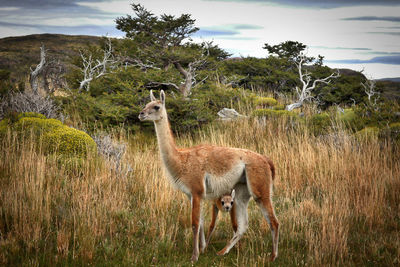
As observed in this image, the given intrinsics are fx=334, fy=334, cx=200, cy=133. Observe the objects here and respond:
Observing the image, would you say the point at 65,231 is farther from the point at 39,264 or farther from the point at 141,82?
the point at 141,82

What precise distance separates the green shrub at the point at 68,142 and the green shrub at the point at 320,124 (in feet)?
26.1

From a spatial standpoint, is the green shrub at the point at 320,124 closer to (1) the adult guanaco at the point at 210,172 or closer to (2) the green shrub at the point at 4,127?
(1) the adult guanaco at the point at 210,172

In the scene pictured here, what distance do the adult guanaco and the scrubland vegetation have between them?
684 millimetres

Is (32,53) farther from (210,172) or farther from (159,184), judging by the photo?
(210,172)

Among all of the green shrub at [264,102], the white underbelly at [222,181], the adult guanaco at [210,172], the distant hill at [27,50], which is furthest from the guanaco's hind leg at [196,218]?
the distant hill at [27,50]

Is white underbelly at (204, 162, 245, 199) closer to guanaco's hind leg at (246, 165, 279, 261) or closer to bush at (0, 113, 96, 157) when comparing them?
guanaco's hind leg at (246, 165, 279, 261)

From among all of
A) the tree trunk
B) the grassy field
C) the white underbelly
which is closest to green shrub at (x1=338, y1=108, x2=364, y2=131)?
the grassy field

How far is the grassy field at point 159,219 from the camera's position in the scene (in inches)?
193

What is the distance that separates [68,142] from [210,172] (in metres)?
4.47

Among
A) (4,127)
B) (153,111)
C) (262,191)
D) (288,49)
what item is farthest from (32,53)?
(262,191)

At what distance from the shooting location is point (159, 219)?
6.00m

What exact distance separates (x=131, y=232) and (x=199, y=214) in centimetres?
146

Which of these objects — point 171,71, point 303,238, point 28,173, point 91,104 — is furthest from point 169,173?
point 171,71

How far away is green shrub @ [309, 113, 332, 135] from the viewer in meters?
12.2
